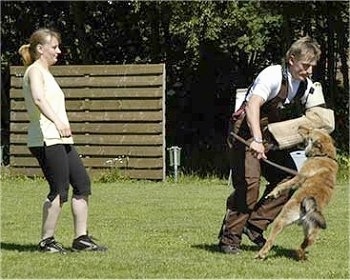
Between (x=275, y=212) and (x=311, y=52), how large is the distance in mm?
1479

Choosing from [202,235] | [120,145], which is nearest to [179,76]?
[120,145]

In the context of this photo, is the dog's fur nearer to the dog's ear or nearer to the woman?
the dog's ear

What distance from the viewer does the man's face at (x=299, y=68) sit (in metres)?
6.74

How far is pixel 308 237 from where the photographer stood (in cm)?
657

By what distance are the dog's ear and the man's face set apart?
0.44m

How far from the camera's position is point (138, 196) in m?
12.9

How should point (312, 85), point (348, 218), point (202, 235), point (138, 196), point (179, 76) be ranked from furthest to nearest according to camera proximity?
1. point (179, 76)
2. point (138, 196)
3. point (348, 218)
4. point (202, 235)
5. point (312, 85)

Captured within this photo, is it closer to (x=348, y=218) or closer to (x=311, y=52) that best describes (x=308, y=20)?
(x=348, y=218)

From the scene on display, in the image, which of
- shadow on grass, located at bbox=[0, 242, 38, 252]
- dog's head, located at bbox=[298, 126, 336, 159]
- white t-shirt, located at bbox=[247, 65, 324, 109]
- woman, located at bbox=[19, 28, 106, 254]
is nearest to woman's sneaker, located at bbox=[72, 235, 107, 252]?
woman, located at bbox=[19, 28, 106, 254]

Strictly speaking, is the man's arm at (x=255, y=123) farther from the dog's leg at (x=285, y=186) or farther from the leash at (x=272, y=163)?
the dog's leg at (x=285, y=186)

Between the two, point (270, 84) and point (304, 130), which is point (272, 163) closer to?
point (304, 130)

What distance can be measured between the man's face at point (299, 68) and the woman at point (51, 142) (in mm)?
1905

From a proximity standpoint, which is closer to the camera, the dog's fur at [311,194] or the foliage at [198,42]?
the dog's fur at [311,194]

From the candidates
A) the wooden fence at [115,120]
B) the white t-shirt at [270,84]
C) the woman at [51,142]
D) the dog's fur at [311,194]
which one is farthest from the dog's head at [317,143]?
the wooden fence at [115,120]
